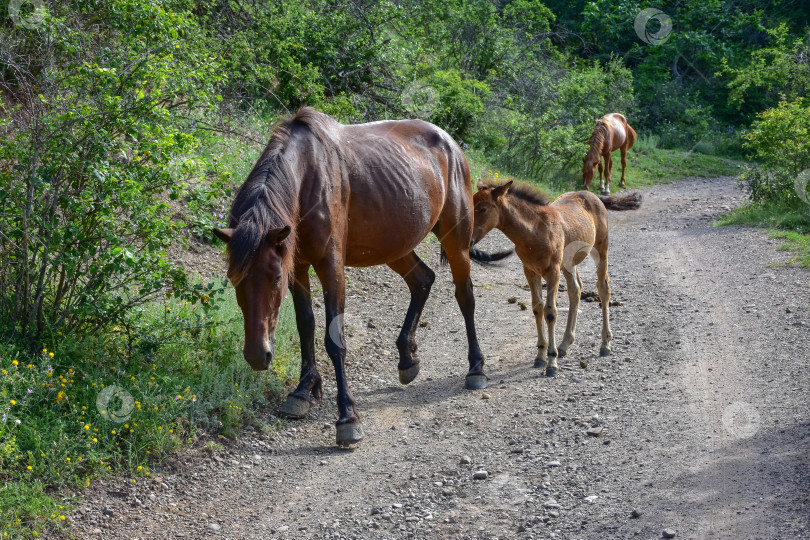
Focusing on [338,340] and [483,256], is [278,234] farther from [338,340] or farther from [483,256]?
[483,256]

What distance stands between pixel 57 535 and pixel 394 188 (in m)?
3.47

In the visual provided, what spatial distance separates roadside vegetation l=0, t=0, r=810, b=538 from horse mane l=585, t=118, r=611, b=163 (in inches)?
19.4

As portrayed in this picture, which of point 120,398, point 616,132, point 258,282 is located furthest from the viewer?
point 616,132

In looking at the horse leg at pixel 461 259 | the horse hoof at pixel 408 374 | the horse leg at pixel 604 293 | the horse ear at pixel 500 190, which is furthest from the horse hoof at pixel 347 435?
the horse leg at pixel 604 293

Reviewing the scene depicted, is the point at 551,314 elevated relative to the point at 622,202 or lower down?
lower down

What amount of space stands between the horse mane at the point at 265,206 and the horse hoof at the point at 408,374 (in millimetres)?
1995

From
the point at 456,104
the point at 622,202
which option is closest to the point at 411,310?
the point at 622,202

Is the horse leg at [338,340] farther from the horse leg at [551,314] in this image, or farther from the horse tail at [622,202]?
the horse tail at [622,202]

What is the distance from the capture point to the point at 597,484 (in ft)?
14.9

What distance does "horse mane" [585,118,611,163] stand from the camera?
55.2ft

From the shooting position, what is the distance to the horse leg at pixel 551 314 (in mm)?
6781

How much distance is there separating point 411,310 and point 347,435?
1.87 meters

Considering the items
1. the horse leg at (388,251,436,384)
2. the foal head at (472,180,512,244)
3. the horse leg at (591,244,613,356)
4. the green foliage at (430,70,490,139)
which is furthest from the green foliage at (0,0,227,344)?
the green foliage at (430,70,490,139)

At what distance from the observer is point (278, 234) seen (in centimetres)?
472
